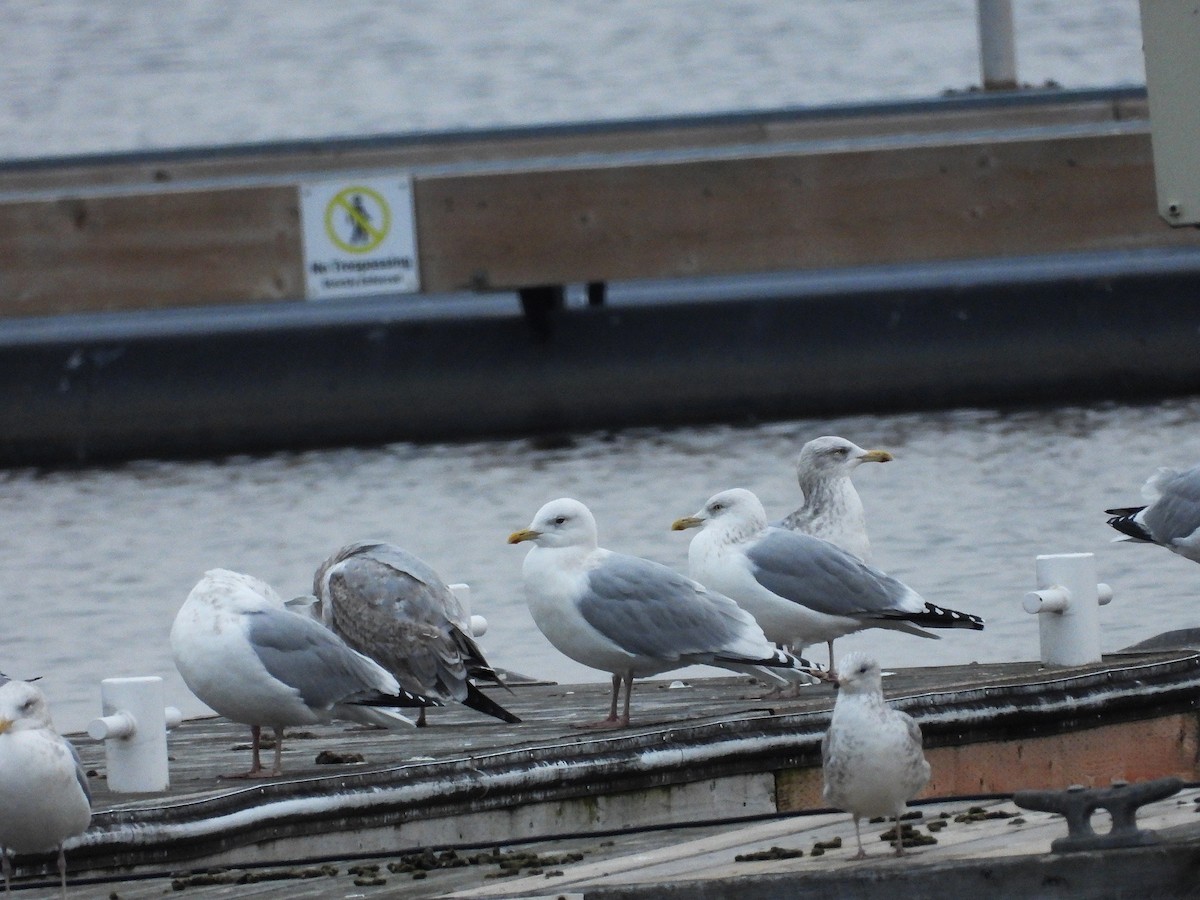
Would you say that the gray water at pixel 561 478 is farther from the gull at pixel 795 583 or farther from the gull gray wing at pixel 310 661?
the gull gray wing at pixel 310 661

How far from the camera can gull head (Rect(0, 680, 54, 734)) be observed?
4.72 meters

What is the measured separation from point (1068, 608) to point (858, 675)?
2.75 meters

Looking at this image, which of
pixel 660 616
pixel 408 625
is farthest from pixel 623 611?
pixel 408 625

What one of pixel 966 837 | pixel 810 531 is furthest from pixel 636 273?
pixel 966 837

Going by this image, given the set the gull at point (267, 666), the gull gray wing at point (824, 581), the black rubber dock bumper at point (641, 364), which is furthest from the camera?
the black rubber dock bumper at point (641, 364)

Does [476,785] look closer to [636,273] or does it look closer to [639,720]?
[639,720]

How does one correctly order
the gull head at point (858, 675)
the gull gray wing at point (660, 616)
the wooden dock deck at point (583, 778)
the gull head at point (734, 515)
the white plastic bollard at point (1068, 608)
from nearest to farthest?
the gull head at point (858, 675) < the wooden dock deck at point (583, 778) < the gull gray wing at point (660, 616) < the gull head at point (734, 515) < the white plastic bollard at point (1068, 608)

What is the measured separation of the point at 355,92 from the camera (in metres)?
27.6

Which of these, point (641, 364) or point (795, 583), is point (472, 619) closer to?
point (795, 583)

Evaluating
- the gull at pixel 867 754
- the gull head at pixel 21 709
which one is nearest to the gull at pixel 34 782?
the gull head at pixel 21 709

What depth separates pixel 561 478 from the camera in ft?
48.1

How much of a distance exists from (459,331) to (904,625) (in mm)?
10075

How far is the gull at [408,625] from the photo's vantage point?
6.27m

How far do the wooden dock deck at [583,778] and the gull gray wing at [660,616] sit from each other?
0.21m
